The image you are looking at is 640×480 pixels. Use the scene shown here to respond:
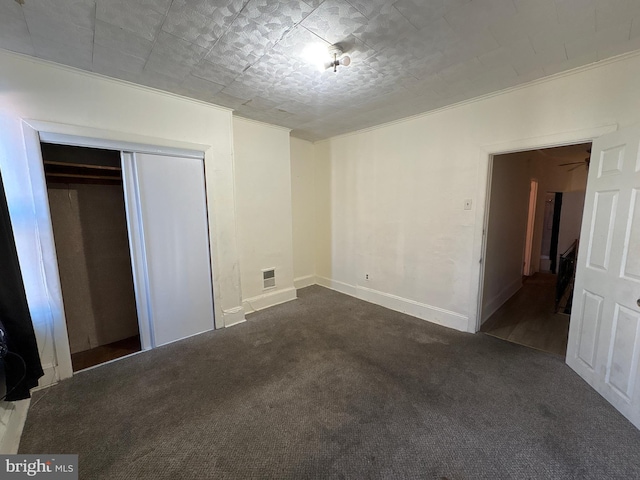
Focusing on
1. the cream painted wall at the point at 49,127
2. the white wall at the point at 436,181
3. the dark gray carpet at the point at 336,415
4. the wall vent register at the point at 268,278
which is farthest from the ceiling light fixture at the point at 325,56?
the wall vent register at the point at 268,278

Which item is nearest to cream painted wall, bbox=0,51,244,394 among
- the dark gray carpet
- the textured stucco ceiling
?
the textured stucco ceiling

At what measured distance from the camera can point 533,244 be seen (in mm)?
5660

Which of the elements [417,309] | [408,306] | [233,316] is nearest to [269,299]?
[233,316]

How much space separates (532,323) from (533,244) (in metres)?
3.29

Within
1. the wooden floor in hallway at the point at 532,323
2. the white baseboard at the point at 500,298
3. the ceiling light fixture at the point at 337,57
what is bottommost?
the wooden floor in hallway at the point at 532,323

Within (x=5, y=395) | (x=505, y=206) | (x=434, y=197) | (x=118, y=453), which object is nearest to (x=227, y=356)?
(x=118, y=453)

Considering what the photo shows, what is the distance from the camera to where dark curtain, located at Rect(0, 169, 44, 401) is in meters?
1.73

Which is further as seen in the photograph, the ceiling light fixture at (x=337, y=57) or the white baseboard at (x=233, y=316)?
the white baseboard at (x=233, y=316)

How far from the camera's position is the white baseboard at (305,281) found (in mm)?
4805

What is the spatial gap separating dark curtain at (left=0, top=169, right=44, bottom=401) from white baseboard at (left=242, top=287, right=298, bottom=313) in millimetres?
2080

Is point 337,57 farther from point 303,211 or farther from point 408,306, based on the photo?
point 408,306

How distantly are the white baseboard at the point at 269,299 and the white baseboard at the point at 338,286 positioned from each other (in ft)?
2.72

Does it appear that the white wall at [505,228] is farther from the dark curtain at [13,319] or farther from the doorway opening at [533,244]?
the dark curtain at [13,319]

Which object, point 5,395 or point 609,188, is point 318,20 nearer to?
point 609,188
